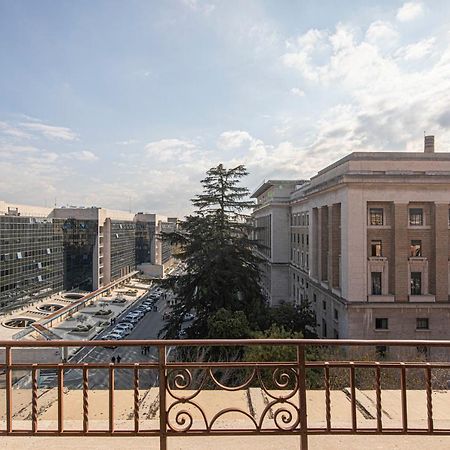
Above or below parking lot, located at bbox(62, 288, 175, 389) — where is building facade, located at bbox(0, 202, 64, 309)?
above

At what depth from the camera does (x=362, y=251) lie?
65.3 feet

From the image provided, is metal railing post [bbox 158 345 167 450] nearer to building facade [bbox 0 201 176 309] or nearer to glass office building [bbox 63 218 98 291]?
building facade [bbox 0 201 176 309]

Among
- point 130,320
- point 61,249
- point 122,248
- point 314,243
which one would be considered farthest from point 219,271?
point 122,248

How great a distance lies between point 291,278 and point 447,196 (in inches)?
767

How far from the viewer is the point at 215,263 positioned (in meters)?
19.3

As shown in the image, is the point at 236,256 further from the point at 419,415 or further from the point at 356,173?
the point at 419,415

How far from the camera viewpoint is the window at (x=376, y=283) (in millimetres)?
20047

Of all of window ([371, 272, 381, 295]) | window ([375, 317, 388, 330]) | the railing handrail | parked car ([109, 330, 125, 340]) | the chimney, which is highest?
the chimney

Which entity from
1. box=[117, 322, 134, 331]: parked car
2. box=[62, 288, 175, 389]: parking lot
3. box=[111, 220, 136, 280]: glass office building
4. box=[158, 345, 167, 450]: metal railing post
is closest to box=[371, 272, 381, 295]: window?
box=[62, 288, 175, 389]: parking lot

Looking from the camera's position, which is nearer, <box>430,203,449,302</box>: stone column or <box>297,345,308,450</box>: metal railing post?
<box>297,345,308,450</box>: metal railing post

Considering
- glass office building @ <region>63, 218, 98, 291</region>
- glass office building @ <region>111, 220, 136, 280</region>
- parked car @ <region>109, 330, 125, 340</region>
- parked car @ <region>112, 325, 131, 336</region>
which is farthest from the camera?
glass office building @ <region>111, 220, 136, 280</region>

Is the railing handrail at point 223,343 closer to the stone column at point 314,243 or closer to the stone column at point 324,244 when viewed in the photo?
the stone column at point 324,244

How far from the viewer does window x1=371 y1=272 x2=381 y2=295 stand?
20.0m

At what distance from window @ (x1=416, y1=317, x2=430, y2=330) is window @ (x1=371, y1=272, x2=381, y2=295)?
2.49 metres
